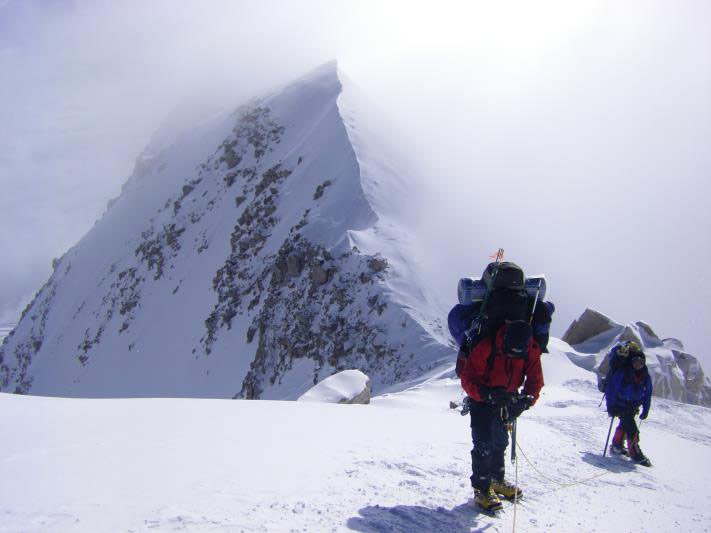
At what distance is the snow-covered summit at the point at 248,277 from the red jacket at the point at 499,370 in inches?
508

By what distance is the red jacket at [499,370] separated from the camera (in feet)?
12.3

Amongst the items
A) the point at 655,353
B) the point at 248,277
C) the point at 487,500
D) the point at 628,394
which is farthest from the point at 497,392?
the point at 248,277

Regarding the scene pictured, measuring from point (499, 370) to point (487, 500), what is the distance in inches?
34.4

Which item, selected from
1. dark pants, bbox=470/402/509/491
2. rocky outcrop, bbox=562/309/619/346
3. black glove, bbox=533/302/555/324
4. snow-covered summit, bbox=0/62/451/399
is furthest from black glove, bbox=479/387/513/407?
rocky outcrop, bbox=562/309/619/346

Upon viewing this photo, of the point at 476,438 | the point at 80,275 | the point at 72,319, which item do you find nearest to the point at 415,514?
the point at 476,438

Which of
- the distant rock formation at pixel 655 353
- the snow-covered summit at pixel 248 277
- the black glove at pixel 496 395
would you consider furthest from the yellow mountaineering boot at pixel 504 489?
the distant rock formation at pixel 655 353

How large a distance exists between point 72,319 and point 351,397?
39.5m

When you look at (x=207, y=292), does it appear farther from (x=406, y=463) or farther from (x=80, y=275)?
(x=406, y=463)

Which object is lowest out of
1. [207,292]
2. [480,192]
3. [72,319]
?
[72,319]

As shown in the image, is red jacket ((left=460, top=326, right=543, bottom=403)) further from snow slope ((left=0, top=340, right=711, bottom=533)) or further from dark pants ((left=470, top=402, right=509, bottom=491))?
snow slope ((left=0, top=340, right=711, bottom=533))

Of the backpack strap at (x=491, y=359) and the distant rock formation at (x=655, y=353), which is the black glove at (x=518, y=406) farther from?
the distant rock formation at (x=655, y=353)

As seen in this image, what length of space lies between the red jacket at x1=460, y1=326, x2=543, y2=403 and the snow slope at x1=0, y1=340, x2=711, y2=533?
2.77 ft

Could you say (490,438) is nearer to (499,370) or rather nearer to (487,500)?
(487,500)

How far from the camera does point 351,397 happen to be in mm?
9180
